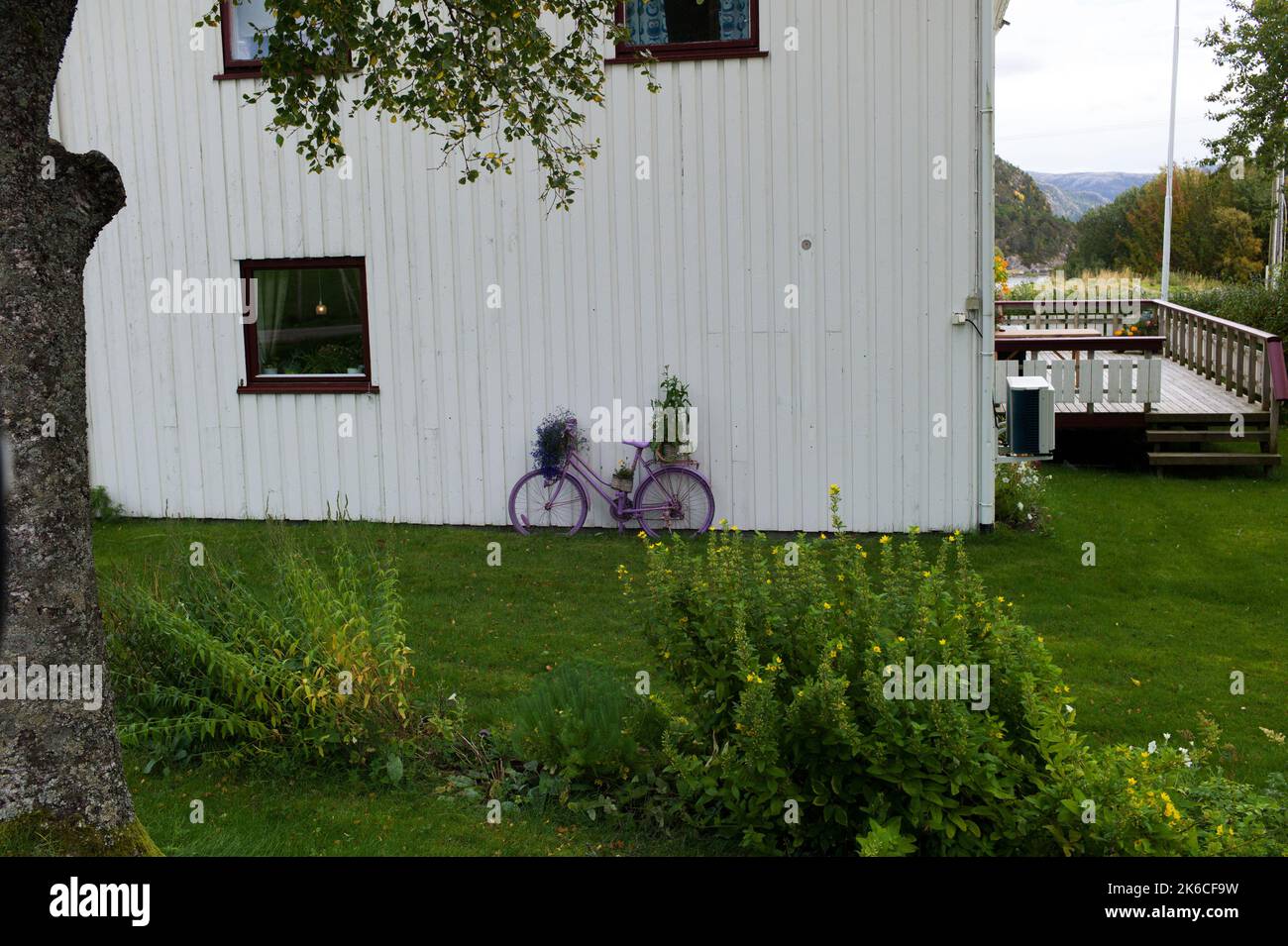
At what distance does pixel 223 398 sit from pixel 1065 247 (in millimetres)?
60662

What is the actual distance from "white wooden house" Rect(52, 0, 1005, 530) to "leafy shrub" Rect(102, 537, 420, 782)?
239 inches

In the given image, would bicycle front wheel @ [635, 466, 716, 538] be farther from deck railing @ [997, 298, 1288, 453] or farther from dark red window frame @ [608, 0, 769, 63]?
deck railing @ [997, 298, 1288, 453]

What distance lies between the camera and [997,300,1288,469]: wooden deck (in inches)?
622

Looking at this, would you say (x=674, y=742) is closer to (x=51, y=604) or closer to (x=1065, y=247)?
(x=51, y=604)

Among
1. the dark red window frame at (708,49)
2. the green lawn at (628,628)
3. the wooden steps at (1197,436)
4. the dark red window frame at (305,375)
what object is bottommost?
the green lawn at (628,628)

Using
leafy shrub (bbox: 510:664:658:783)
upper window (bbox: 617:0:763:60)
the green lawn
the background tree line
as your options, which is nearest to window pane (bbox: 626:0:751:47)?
upper window (bbox: 617:0:763:60)

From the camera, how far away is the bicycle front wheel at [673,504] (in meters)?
12.4

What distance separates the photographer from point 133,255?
1335 centimetres

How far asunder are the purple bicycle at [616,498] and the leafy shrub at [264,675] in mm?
5694

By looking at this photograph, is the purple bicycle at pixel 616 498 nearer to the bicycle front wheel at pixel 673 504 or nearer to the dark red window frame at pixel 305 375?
the bicycle front wheel at pixel 673 504

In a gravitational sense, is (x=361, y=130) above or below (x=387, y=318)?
above

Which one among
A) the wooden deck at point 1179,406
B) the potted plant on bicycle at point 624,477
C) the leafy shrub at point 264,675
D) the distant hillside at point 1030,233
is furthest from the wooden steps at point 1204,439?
the distant hillside at point 1030,233

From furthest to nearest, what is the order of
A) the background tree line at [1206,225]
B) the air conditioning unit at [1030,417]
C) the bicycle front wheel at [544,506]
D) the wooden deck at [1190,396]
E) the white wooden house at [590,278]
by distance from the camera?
the background tree line at [1206,225]
the wooden deck at [1190,396]
the bicycle front wheel at [544,506]
the white wooden house at [590,278]
the air conditioning unit at [1030,417]
